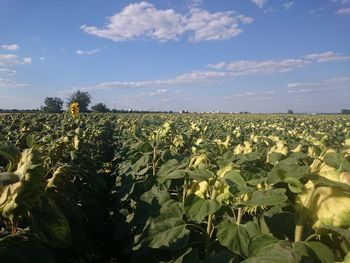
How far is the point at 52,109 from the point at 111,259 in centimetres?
6818

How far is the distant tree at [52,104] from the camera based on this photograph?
72.0 metres

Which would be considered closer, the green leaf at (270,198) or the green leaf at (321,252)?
the green leaf at (321,252)

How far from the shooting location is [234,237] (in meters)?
2.19

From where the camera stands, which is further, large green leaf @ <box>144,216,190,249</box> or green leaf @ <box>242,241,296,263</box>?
large green leaf @ <box>144,216,190,249</box>

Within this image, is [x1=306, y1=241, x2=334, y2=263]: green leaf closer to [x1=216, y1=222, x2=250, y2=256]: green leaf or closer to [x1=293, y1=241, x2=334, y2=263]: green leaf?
[x1=293, y1=241, x2=334, y2=263]: green leaf

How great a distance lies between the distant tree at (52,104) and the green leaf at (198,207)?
7146cm

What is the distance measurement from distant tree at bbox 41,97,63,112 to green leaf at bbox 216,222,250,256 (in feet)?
235

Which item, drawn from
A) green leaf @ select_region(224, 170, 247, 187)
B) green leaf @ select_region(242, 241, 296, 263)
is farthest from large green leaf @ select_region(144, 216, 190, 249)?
green leaf @ select_region(242, 241, 296, 263)

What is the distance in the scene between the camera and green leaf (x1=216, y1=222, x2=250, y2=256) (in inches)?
84.5

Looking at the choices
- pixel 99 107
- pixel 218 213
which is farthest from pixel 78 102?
pixel 218 213

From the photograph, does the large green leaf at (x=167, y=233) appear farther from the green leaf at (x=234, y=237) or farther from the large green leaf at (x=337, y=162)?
the large green leaf at (x=337, y=162)

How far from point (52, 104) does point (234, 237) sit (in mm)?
74718

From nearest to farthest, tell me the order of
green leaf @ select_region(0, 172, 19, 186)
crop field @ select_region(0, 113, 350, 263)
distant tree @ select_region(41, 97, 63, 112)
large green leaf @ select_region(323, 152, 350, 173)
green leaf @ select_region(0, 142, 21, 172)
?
green leaf @ select_region(0, 172, 19, 186) → crop field @ select_region(0, 113, 350, 263) → green leaf @ select_region(0, 142, 21, 172) → large green leaf @ select_region(323, 152, 350, 173) → distant tree @ select_region(41, 97, 63, 112)

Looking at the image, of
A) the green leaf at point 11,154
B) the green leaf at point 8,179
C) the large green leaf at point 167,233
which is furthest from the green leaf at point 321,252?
the green leaf at point 11,154
